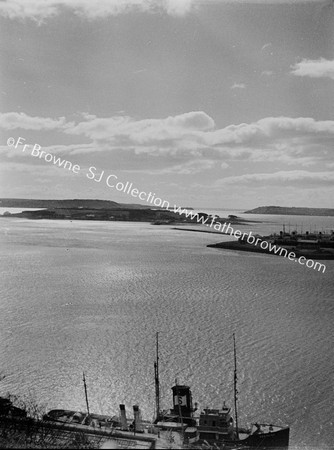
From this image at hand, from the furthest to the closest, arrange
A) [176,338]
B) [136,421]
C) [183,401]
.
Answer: [176,338] → [183,401] → [136,421]

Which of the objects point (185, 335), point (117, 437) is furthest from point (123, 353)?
point (117, 437)

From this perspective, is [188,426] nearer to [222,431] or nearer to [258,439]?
[222,431]

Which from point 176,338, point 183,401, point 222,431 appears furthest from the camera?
point 176,338

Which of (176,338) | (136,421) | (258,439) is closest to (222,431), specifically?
(258,439)

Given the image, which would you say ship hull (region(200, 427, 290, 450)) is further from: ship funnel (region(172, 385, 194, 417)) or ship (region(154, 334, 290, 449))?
ship funnel (region(172, 385, 194, 417))

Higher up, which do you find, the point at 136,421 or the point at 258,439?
the point at 136,421

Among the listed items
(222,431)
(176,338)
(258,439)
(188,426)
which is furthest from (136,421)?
(176,338)

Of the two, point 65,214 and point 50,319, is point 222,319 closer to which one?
point 50,319

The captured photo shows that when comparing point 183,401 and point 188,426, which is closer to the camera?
point 188,426

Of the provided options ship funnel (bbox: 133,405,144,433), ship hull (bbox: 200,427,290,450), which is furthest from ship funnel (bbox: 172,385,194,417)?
ship funnel (bbox: 133,405,144,433)
